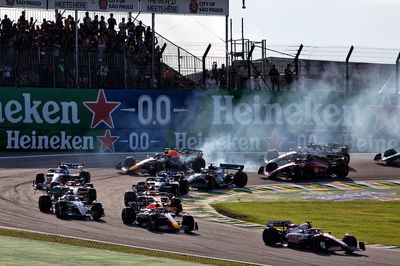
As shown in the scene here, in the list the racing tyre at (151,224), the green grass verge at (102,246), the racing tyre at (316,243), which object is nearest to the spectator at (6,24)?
the racing tyre at (151,224)

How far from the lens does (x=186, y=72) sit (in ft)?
151

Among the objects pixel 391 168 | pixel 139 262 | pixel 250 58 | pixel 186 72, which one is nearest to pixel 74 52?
pixel 186 72

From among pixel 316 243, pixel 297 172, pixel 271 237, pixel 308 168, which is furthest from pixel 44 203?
pixel 308 168

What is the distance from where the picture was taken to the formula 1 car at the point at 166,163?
37.0m

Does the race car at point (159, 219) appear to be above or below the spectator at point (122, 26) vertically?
Result: below

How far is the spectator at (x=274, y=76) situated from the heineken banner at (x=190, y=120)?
702mm

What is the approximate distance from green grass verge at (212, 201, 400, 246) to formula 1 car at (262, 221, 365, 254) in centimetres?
238

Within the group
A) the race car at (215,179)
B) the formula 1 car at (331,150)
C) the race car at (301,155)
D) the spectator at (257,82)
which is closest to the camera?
the race car at (215,179)

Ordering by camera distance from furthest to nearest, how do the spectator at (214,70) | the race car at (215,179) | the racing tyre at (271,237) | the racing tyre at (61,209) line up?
Result: the spectator at (214,70) → the race car at (215,179) → the racing tyre at (61,209) → the racing tyre at (271,237)

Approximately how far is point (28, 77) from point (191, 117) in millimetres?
8476

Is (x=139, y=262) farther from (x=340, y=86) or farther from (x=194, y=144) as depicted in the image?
(x=340, y=86)

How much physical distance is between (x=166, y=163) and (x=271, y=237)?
16.1 meters

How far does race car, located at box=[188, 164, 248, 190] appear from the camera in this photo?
3412 centimetres

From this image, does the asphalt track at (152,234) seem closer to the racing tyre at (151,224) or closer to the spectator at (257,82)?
the racing tyre at (151,224)
